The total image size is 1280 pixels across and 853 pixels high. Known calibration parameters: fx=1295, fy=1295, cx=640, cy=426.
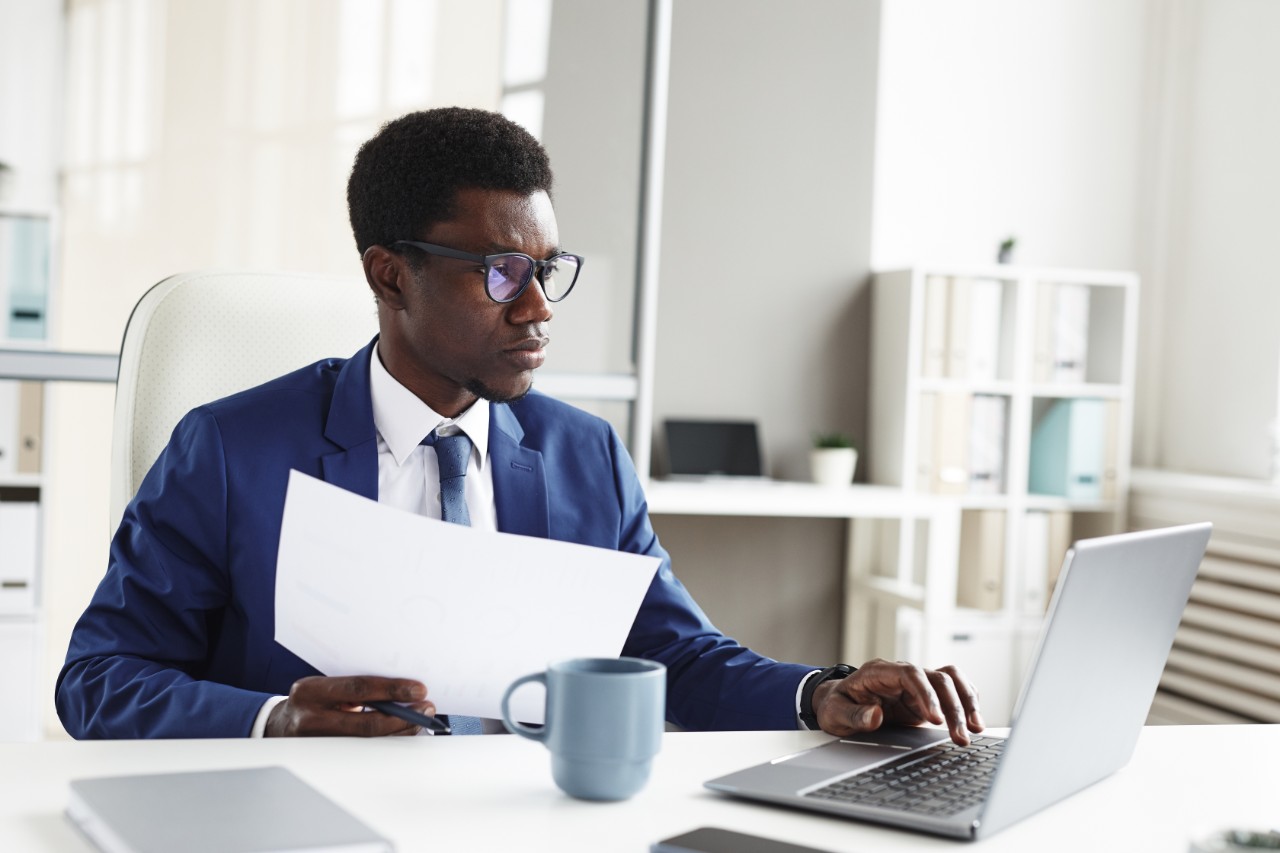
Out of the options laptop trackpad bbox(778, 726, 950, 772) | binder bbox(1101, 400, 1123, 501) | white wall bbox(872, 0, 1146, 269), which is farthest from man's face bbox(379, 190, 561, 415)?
binder bbox(1101, 400, 1123, 501)

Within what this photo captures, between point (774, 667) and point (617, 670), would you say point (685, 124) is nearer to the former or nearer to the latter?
point (774, 667)

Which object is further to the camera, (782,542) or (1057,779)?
(782,542)

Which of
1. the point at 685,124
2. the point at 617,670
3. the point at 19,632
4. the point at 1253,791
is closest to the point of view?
the point at 617,670

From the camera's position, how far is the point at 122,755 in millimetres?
926

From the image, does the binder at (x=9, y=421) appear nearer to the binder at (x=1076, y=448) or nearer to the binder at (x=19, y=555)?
the binder at (x=19, y=555)

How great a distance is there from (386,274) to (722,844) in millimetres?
834

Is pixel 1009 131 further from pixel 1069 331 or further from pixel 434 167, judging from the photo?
pixel 434 167

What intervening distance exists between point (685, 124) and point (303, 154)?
3.87 ft

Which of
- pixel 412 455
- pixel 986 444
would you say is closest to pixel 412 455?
pixel 412 455

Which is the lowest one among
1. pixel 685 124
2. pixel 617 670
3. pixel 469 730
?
pixel 469 730

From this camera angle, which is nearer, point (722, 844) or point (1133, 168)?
point (722, 844)

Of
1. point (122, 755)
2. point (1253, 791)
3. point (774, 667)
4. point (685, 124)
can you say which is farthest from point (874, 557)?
point (122, 755)

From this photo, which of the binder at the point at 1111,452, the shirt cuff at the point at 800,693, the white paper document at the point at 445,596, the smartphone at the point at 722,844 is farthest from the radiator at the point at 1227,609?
the smartphone at the point at 722,844

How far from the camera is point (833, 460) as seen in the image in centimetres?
328
